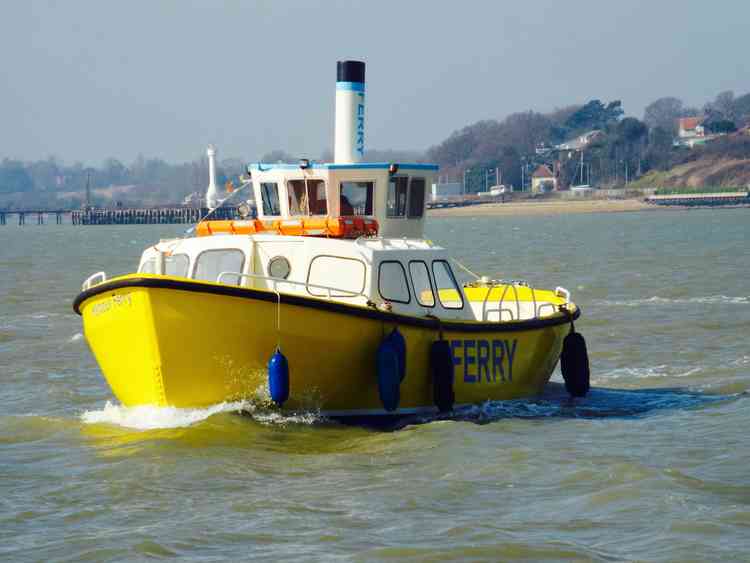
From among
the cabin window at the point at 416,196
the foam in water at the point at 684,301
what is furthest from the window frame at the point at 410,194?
the foam in water at the point at 684,301

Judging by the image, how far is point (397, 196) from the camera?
19.1 meters

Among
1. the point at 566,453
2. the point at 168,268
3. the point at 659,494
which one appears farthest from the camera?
the point at 168,268

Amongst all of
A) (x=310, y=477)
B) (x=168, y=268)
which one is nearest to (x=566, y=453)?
(x=310, y=477)

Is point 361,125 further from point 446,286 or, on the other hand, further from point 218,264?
point 218,264

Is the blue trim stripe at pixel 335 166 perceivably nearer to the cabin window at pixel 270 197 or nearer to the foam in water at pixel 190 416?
the cabin window at pixel 270 197

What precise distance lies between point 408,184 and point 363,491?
6.62 meters

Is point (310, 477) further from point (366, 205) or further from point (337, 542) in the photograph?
point (366, 205)

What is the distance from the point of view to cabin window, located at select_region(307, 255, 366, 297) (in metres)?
16.9

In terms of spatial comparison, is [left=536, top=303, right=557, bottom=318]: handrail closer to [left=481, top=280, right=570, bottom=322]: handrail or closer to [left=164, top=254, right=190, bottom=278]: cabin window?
[left=481, top=280, right=570, bottom=322]: handrail

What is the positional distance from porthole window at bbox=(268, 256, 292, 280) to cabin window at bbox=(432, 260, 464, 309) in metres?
2.10

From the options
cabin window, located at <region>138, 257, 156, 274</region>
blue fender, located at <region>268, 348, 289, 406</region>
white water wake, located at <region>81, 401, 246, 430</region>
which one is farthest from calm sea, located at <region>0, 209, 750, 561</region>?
cabin window, located at <region>138, 257, 156, 274</region>

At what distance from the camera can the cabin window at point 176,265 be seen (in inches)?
684

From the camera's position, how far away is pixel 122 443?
1611 centimetres

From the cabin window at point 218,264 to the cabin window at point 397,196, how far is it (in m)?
2.70
